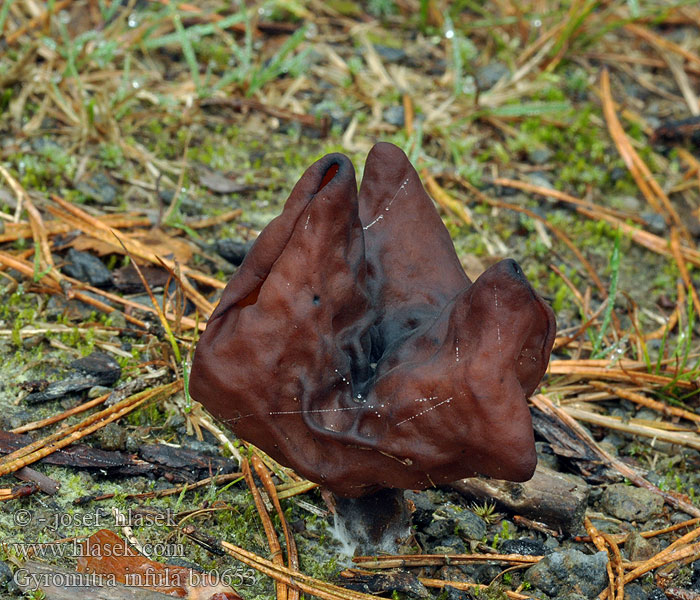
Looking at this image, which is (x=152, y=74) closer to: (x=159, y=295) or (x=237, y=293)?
(x=159, y=295)

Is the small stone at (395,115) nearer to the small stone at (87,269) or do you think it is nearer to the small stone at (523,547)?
the small stone at (87,269)

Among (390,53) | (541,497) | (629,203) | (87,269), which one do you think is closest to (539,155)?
(629,203)

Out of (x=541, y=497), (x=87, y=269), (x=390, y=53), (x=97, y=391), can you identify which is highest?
(x=390, y=53)

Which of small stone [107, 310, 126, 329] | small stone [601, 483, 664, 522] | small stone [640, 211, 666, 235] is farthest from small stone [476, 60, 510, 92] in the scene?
small stone [601, 483, 664, 522]

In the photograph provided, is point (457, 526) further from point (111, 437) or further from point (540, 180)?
point (540, 180)

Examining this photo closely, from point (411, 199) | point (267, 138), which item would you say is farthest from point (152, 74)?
point (411, 199)

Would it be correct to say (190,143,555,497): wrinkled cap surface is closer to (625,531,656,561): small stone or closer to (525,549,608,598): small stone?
(525,549,608,598): small stone
